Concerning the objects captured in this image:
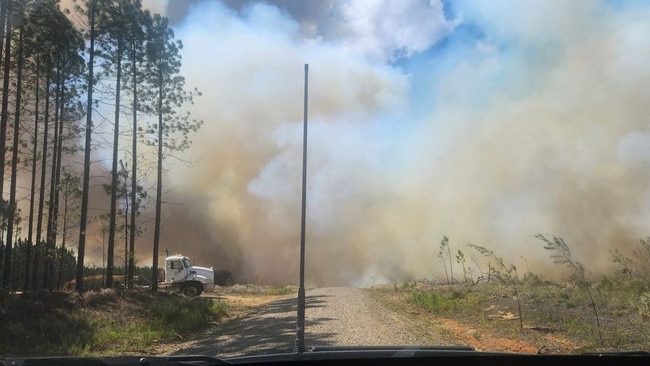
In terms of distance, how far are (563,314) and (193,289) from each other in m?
29.0

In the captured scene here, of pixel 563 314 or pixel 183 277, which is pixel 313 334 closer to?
pixel 563 314

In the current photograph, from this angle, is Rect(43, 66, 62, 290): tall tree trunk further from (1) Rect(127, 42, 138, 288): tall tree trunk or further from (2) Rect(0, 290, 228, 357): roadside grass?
(2) Rect(0, 290, 228, 357): roadside grass

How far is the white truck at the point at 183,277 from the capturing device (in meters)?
39.7

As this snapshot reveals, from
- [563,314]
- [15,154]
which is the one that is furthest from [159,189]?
[563,314]

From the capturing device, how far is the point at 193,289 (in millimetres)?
39406

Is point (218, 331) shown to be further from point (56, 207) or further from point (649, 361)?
point (56, 207)

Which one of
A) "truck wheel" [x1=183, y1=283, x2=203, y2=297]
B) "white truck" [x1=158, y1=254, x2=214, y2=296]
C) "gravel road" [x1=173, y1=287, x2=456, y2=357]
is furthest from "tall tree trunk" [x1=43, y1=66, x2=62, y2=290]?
"gravel road" [x1=173, y1=287, x2=456, y2=357]

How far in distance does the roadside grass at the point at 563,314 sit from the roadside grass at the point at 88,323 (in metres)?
9.13

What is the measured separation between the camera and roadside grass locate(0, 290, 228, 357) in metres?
13.3

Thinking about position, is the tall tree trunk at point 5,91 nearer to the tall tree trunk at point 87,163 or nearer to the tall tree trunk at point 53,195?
the tall tree trunk at point 87,163

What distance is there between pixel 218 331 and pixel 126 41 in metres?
18.4

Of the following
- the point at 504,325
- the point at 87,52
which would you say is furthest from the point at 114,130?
the point at 504,325

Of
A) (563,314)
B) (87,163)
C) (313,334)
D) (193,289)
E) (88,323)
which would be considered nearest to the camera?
(313,334)

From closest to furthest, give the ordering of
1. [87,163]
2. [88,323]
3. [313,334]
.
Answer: [313,334] → [88,323] → [87,163]
